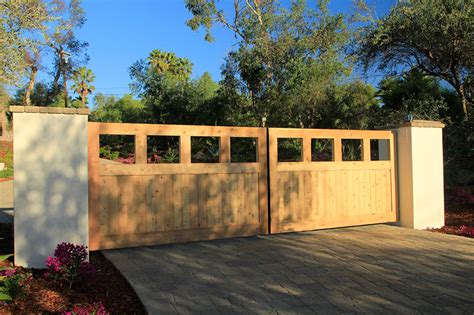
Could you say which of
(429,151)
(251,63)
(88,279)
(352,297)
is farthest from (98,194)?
(251,63)

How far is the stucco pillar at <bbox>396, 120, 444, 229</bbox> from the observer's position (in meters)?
7.28

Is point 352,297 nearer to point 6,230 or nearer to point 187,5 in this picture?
point 6,230

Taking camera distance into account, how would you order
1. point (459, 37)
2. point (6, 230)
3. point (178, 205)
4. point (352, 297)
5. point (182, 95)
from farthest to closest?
point (182, 95) → point (459, 37) → point (6, 230) → point (178, 205) → point (352, 297)

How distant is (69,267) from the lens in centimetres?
404

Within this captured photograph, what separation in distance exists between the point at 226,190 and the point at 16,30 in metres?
4.53

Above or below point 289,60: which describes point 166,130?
below

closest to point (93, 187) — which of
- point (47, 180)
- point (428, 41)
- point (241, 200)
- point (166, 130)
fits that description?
point (47, 180)

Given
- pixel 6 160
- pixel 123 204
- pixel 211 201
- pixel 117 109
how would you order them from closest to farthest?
pixel 123 204 → pixel 211 201 → pixel 6 160 → pixel 117 109

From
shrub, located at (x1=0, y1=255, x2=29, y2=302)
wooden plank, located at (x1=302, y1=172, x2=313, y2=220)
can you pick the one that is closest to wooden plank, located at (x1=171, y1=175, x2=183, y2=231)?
wooden plank, located at (x1=302, y1=172, x2=313, y2=220)

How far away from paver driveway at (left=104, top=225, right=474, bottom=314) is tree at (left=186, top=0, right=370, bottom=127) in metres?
8.87

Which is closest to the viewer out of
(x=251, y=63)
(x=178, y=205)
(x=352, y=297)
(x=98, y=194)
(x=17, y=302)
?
(x=17, y=302)

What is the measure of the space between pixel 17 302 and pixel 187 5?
17.3m

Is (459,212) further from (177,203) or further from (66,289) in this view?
(66,289)

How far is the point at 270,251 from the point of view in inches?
215
